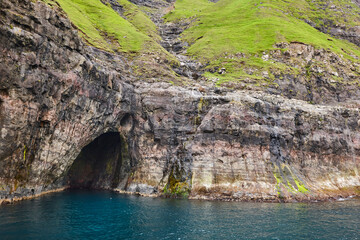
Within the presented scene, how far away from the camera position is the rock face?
121 feet

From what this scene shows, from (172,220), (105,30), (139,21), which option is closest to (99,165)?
(172,220)

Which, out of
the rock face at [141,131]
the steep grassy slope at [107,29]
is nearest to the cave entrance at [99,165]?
the rock face at [141,131]

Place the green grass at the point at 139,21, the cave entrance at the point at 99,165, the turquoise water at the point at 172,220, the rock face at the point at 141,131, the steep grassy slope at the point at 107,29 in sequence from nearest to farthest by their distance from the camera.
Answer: the turquoise water at the point at 172,220 → the rock face at the point at 141,131 → the cave entrance at the point at 99,165 → the steep grassy slope at the point at 107,29 → the green grass at the point at 139,21

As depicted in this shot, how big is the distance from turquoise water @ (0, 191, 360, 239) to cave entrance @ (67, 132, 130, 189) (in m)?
18.1

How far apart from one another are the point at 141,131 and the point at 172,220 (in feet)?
92.0

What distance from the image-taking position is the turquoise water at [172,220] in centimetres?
2669

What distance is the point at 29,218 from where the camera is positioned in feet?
95.1

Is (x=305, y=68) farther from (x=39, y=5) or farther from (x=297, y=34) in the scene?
(x=39, y=5)

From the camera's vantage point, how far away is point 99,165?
214ft

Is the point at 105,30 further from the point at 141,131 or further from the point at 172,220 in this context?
the point at 172,220

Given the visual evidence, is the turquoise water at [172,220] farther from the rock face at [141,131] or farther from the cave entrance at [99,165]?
the cave entrance at [99,165]

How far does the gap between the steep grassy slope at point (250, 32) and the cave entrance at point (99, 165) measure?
3492cm

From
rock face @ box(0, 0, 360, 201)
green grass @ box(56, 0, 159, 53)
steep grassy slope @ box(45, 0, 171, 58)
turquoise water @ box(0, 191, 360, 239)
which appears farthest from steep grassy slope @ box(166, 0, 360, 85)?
turquoise water @ box(0, 191, 360, 239)

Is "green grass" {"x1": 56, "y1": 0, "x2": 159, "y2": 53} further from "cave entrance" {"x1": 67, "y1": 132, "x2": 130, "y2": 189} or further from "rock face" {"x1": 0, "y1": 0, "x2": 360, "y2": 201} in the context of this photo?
"cave entrance" {"x1": 67, "y1": 132, "x2": 130, "y2": 189}
